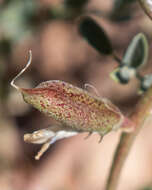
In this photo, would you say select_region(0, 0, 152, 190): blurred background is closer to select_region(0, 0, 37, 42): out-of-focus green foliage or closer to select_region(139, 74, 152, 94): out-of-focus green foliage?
select_region(0, 0, 37, 42): out-of-focus green foliage

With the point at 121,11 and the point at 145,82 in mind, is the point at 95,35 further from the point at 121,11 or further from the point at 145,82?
the point at 121,11

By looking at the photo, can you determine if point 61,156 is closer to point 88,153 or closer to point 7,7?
point 88,153

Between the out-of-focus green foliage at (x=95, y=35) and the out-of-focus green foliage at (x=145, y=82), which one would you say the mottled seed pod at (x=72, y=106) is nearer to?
the out-of-focus green foliage at (x=145, y=82)

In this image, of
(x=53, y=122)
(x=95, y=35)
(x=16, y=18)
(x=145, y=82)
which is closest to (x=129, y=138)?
(x=145, y=82)

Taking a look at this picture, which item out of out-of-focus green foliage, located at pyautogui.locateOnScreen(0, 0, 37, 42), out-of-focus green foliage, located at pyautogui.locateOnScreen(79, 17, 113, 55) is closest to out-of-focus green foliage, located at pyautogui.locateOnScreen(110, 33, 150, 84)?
out-of-focus green foliage, located at pyautogui.locateOnScreen(79, 17, 113, 55)

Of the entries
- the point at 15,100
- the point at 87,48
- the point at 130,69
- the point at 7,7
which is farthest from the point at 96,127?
the point at 87,48

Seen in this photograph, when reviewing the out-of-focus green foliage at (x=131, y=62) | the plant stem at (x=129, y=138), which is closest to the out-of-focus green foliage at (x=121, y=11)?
the out-of-focus green foliage at (x=131, y=62)
